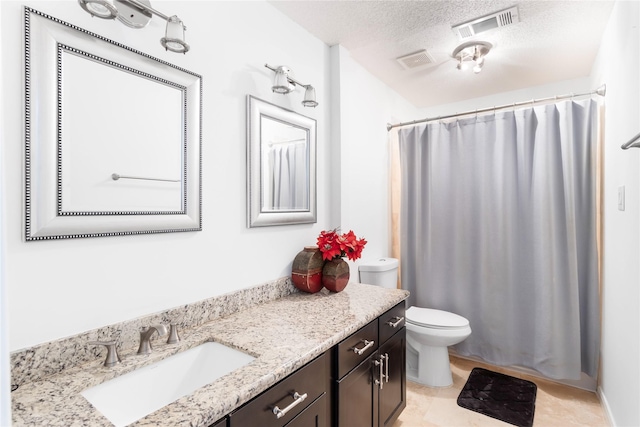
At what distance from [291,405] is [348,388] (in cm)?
39

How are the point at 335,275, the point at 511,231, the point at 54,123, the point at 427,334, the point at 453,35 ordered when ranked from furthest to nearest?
1. the point at 511,231
2. the point at 427,334
3. the point at 453,35
4. the point at 335,275
5. the point at 54,123

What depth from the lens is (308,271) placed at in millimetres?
1810

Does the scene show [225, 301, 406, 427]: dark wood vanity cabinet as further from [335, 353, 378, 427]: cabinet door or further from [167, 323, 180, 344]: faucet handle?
[167, 323, 180, 344]: faucet handle

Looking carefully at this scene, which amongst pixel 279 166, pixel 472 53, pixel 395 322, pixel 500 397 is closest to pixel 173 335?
pixel 279 166

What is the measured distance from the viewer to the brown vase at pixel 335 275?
71.4 inches

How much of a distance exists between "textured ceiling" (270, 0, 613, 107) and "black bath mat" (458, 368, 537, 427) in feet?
7.52

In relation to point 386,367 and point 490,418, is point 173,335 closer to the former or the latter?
point 386,367

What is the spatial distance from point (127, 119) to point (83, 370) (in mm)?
831

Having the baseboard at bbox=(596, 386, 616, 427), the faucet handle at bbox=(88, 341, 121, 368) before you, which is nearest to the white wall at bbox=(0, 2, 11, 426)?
the faucet handle at bbox=(88, 341, 121, 368)

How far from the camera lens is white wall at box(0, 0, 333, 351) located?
0.94 m

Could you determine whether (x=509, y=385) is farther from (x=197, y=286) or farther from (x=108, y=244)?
(x=108, y=244)

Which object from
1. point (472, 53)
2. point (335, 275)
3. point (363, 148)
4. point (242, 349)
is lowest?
point (242, 349)

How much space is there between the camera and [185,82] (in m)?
1.34

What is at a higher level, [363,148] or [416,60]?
[416,60]
